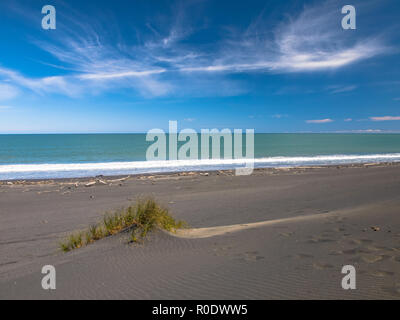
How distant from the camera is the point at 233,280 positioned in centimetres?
351

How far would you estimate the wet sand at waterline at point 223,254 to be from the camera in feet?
10.9

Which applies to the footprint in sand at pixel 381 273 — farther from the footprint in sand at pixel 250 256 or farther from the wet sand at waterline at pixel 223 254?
the footprint in sand at pixel 250 256

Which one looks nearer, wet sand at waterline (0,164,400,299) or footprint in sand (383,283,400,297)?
footprint in sand (383,283,400,297)

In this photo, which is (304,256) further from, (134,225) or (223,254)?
(134,225)

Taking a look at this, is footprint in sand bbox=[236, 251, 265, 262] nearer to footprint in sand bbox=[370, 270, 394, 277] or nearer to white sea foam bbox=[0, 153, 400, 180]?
footprint in sand bbox=[370, 270, 394, 277]

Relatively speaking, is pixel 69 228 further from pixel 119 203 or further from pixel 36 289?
pixel 36 289

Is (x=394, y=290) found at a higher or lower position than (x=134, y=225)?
lower

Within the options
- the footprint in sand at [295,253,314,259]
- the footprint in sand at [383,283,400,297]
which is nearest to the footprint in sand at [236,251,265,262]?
the footprint in sand at [295,253,314,259]

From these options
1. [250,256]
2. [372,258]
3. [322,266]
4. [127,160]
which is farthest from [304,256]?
[127,160]

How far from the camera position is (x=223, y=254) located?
4.46 m

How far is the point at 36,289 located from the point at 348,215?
7043 millimetres

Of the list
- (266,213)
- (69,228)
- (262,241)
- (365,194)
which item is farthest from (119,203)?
(365,194)

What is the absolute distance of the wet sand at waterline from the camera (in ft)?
10.9

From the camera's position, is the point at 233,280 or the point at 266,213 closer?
the point at 233,280
